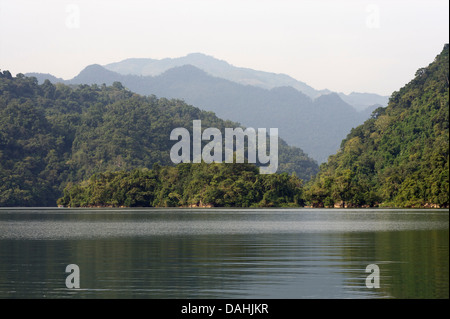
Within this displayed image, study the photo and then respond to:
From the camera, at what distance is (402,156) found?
112 metres

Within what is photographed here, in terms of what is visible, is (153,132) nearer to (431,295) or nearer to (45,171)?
(45,171)

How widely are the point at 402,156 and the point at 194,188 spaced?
3341 cm

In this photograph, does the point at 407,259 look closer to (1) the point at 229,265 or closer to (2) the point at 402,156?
(1) the point at 229,265

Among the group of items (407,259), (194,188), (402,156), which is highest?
(402,156)

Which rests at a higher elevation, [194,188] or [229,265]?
[194,188]

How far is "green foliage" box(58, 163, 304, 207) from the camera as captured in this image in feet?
370

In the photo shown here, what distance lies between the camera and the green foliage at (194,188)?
112688 millimetres

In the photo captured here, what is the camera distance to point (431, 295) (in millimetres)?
18141

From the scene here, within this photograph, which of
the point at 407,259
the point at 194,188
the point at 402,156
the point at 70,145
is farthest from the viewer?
the point at 70,145

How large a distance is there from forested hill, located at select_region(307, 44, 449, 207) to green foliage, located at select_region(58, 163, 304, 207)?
8.00 m

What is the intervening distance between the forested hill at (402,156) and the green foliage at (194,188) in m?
8.00

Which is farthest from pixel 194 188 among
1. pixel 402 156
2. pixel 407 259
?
pixel 407 259

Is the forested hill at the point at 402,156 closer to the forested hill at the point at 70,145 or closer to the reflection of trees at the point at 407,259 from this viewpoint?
the forested hill at the point at 70,145
